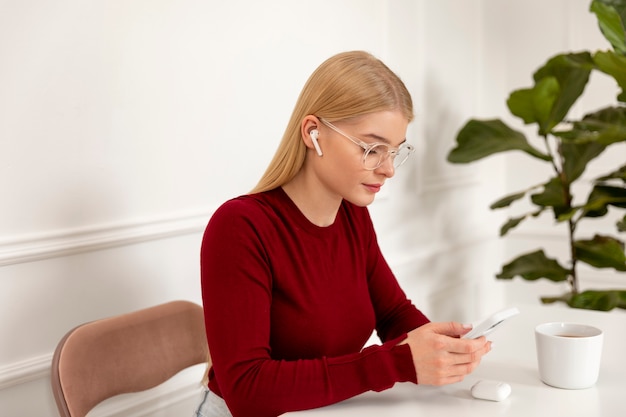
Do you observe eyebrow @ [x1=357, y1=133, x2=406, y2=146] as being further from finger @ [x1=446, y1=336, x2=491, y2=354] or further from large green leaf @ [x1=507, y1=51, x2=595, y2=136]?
large green leaf @ [x1=507, y1=51, x2=595, y2=136]

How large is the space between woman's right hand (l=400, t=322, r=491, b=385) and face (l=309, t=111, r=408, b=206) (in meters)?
0.35

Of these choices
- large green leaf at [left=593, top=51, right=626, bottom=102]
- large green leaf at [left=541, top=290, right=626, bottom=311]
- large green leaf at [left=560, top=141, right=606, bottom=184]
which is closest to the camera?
large green leaf at [left=593, top=51, right=626, bottom=102]

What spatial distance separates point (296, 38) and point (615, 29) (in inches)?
44.5

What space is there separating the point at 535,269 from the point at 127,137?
1.92 m

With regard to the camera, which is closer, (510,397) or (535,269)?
(510,397)

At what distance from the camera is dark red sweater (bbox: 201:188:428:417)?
4.46 feet

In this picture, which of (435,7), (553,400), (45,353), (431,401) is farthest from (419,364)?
(435,7)

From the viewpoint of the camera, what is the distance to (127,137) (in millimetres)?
1979

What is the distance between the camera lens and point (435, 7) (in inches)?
133

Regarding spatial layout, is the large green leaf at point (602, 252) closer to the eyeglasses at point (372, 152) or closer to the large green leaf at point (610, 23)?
the large green leaf at point (610, 23)

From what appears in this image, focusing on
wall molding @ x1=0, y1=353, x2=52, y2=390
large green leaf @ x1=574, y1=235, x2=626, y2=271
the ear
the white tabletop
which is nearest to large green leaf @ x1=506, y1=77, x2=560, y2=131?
large green leaf @ x1=574, y1=235, x2=626, y2=271

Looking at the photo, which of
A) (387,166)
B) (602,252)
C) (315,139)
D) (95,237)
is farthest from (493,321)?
(602,252)

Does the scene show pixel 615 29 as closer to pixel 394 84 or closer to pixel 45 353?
pixel 394 84

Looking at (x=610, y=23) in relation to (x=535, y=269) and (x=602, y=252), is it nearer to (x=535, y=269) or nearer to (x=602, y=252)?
(x=602, y=252)
